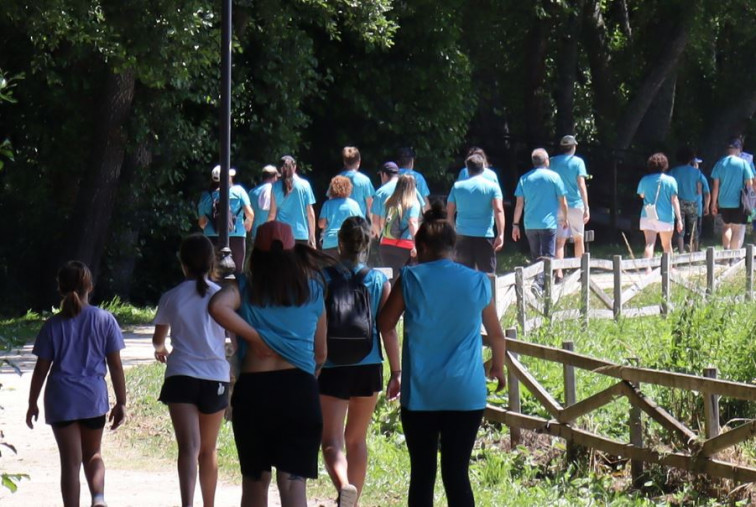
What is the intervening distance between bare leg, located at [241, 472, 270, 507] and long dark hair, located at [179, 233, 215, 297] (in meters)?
1.23

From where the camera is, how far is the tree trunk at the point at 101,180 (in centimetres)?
1730

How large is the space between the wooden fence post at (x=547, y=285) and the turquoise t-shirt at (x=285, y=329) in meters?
6.46

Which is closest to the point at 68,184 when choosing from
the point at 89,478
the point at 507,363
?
the point at 507,363

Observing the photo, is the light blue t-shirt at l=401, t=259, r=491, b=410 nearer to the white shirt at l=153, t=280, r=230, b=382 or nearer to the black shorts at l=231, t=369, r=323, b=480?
the black shorts at l=231, t=369, r=323, b=480

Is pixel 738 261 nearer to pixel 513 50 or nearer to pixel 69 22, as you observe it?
pixel 69 22

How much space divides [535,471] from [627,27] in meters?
21.7

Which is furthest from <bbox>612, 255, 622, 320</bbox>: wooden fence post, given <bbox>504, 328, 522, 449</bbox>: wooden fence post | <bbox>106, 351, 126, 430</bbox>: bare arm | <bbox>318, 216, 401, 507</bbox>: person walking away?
<bbox>106, 351, 126, 430</bbox>: bare arm

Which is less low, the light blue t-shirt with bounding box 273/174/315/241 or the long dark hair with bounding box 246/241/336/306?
the light blue t-shirt with bounding box 273/174/315/241

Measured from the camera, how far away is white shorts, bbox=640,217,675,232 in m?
17.1

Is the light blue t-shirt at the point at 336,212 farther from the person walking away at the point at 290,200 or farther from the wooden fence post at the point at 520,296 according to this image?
the wooden fence post at the point at 520,296

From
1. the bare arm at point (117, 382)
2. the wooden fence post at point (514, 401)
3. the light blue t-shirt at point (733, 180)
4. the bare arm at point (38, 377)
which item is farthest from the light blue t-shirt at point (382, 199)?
the bare arm at point (38, 377)

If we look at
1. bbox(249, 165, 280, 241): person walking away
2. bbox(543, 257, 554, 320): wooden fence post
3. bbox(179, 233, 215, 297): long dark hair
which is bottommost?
bbox(543, 257, 554, 320): wooden fence post

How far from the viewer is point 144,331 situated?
1503cm

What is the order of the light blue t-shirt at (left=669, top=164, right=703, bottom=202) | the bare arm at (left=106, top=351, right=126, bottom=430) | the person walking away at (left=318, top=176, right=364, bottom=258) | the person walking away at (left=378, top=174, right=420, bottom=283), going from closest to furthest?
the bare arm at (left=106, top=351, right=126, bottom=430) < the person walking away at (left=378, top=174, right=420, bottom=283) < the person walking away at (left=318, top=176, right=364, bottom=258) < the light blue t-shirt at (left=669, top=164, right=703, bottom=202)
